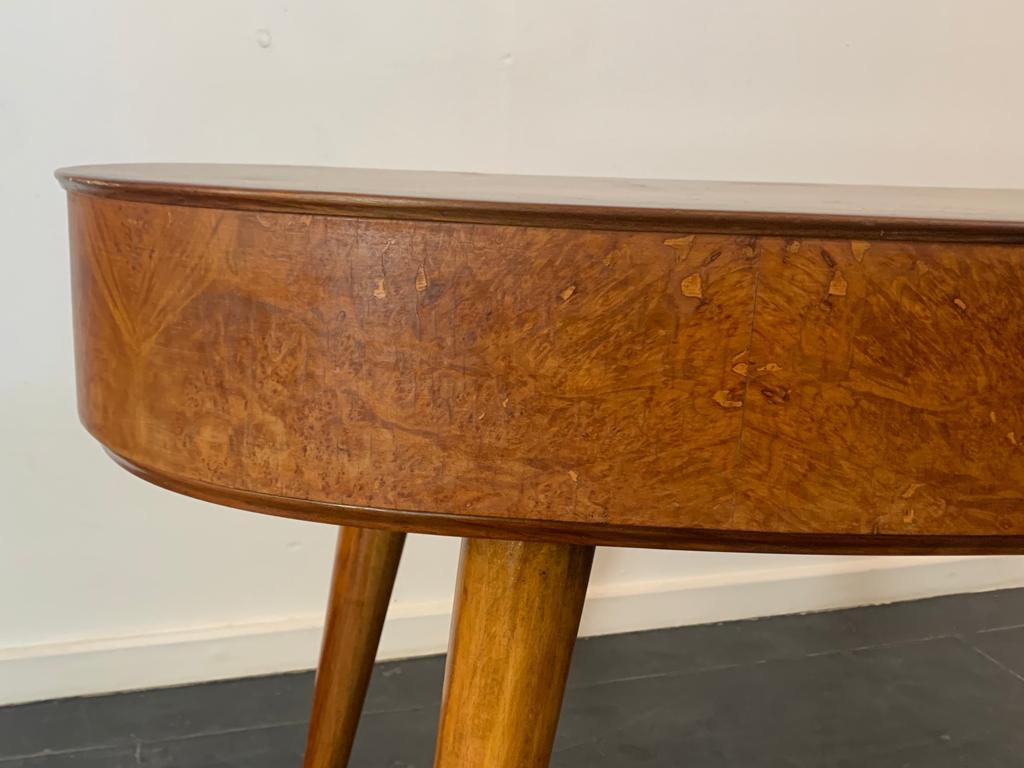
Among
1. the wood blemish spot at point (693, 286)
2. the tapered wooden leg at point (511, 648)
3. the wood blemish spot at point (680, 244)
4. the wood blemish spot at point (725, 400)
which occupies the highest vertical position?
the wood blemish spot at point (680, 244)

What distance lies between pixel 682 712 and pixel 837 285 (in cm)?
114

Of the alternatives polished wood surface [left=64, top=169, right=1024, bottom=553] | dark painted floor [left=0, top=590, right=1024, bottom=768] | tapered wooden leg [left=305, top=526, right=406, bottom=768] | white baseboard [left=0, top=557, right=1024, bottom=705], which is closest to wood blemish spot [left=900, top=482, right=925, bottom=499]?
polished wood surface [left=64, top=169, right=1024, bottom=553]

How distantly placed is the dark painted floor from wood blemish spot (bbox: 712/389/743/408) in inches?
38.6

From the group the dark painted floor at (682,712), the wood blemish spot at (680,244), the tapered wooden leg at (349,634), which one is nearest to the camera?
the wood blemish spot at (680,244)

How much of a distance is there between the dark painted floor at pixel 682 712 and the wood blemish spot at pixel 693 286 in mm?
1006

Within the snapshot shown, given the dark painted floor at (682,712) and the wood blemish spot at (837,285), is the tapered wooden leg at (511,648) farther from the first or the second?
the dark painted floor at (682,712)

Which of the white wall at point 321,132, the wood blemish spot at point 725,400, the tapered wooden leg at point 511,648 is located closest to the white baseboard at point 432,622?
the white wall at point 321,132

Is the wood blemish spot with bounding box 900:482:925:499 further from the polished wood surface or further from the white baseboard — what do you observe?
the white baseboard

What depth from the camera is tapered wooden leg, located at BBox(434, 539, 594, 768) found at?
52cm

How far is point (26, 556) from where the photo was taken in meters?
1.43

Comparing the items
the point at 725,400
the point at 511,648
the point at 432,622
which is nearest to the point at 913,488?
the point at 725,400

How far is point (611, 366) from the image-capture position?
0.43 meters

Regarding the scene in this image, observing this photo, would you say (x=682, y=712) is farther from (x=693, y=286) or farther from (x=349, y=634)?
(x=693, y=286)

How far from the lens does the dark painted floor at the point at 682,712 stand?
4.38 feet
